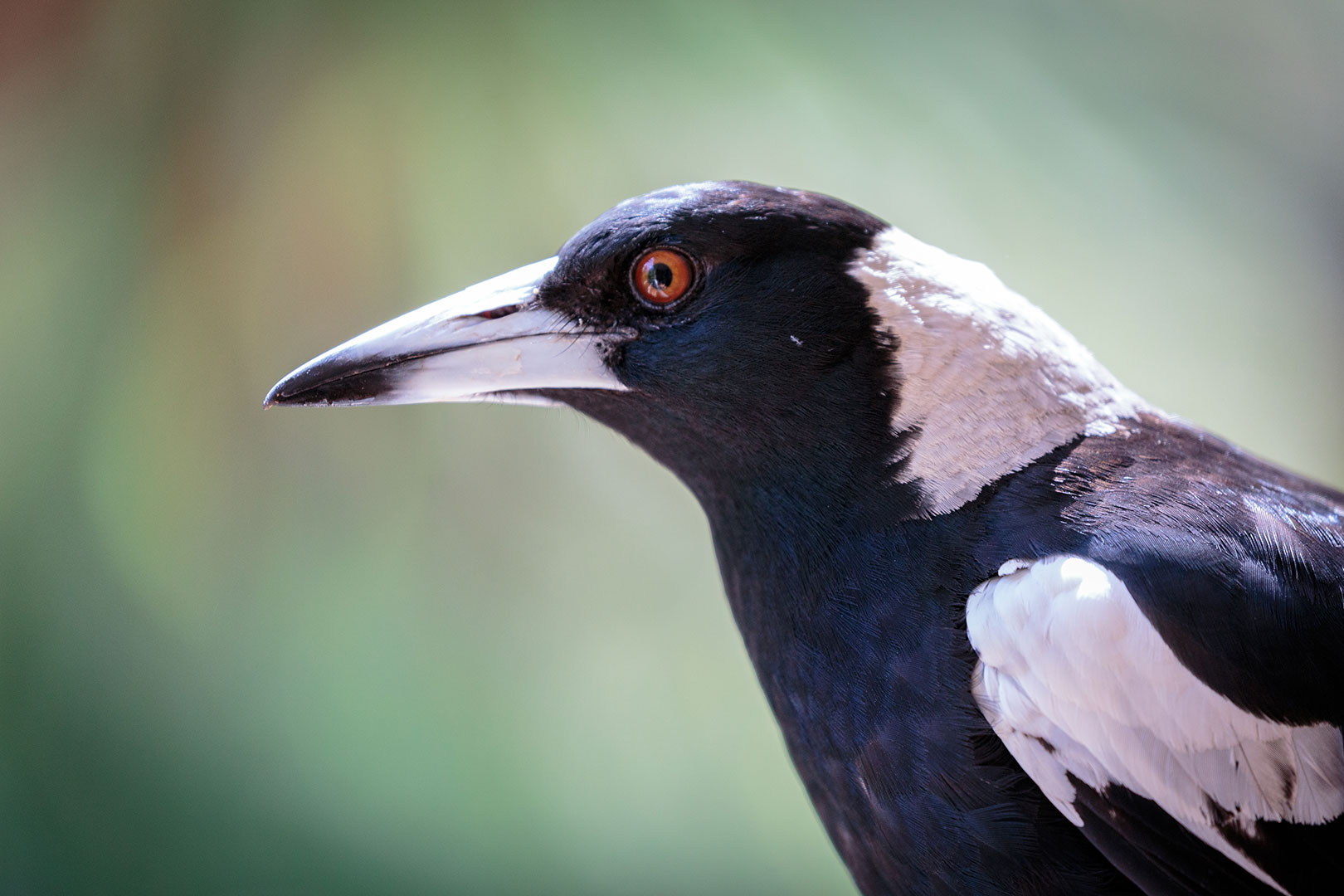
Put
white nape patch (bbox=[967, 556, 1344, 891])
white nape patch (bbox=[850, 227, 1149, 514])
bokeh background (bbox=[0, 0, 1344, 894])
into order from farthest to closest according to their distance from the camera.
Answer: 1. bokeh background (bbox=[0, 0, 1344, 894])
2. white nape patch (bbox=[850, 227, 1149, 514])
3. white nape patch (bbox=[967, 556, 1344, 891])

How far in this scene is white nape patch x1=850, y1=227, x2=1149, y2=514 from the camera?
1178mm

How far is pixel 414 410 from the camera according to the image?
7.92 ft

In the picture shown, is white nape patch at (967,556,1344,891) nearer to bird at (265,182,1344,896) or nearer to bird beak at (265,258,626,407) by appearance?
bird at (265,182,1344,896)

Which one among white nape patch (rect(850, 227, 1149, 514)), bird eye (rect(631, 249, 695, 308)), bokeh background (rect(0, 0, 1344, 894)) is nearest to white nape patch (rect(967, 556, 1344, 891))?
white nape patch (rect(850, 227, 1149, 514))

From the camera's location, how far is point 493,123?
2365mm

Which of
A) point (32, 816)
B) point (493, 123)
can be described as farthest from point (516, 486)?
point (32, 816)

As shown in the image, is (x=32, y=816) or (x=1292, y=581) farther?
(x=32, y=816)

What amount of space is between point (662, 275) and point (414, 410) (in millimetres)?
1271

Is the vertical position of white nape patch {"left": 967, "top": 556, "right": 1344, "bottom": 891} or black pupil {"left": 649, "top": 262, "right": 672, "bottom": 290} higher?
black pupil {"left": 649, "top": 262, "right": 672, "bottom": 290}

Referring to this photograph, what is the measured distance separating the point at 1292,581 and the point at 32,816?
2196 mm

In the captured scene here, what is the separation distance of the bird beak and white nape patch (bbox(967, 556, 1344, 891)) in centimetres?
54

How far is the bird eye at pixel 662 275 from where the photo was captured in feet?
4.10

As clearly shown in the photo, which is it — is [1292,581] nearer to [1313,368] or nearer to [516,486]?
[516,486]

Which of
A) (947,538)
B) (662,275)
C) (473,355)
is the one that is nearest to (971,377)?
(947,538)
